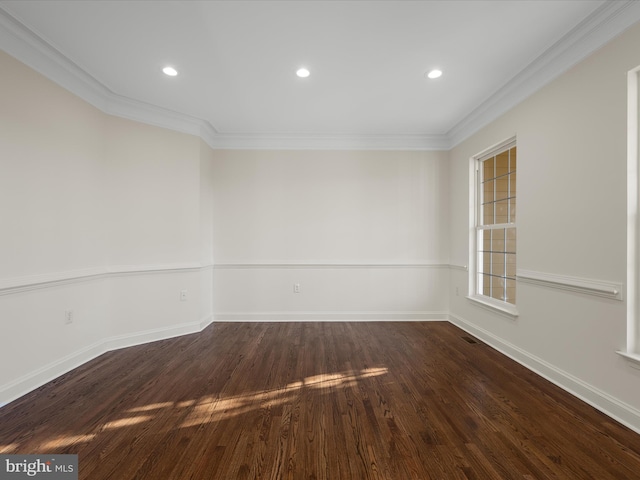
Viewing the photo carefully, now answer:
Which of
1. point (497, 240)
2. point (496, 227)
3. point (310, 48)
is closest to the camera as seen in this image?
point (310, 48)

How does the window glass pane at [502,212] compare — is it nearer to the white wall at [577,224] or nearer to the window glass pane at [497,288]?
the white wall at [577,224]

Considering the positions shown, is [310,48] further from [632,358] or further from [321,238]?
Answer: [632,358]

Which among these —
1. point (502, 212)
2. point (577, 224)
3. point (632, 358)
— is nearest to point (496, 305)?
point (502, 212)

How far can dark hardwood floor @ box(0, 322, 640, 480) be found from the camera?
5.19 feet

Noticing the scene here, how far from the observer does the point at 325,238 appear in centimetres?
450

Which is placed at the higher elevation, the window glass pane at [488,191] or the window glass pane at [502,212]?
the window glass pane at [488,191]

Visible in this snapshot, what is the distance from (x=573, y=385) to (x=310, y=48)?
3440 mm

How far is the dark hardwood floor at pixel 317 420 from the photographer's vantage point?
5.19 ft

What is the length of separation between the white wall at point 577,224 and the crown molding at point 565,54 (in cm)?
8

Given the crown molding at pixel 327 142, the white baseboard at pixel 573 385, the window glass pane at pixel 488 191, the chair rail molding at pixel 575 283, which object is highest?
the crown molding at pixel 327 142

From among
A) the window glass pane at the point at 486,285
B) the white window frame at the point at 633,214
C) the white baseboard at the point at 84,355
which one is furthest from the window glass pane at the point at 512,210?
the white baseboard at the point at 84,355

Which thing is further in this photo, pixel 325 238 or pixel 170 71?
pixel 325 238

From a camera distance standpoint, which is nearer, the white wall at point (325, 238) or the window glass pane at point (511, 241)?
the window glass pane at point (511, 241)

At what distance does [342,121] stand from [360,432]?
351 centimetres
